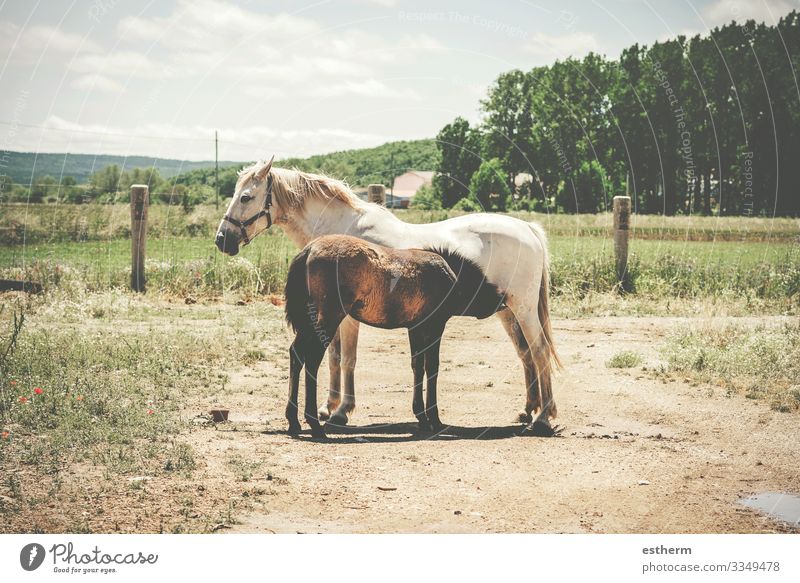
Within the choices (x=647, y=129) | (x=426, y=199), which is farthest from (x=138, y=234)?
(x=647, y=129)

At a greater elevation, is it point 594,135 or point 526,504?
point 594,135

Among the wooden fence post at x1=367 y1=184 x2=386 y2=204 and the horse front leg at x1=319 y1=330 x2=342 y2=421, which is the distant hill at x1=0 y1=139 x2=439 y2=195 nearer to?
the wooden fence post at x1=367 y1=184 x2=386 y2=204

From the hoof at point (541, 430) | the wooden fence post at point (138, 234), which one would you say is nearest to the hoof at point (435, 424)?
the hoof at point (541, 430)

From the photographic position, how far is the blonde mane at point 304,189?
265 inches

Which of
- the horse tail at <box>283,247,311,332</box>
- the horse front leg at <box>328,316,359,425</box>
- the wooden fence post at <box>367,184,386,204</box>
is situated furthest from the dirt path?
the wooden fence post at <box>367,184,386,204</box>

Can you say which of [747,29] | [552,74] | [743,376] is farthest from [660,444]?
[552,74]

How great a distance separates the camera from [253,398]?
720 cm

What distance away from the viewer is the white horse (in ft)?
21.8

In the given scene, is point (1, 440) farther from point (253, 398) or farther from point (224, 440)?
point (253, 398)

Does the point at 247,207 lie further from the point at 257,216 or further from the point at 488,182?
the point at 488,182

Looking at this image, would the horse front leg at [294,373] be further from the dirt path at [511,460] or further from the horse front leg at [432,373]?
the horse front leg at [432,373]

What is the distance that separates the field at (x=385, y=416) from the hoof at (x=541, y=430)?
115mm

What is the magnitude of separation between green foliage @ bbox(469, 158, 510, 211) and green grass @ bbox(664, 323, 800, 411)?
391 centimetres

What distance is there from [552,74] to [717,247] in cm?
717
